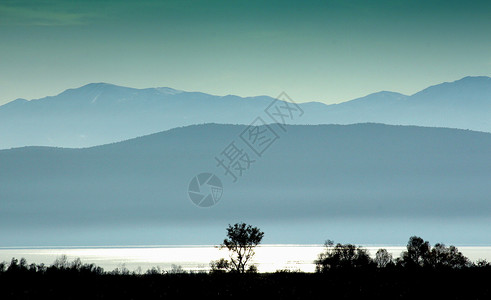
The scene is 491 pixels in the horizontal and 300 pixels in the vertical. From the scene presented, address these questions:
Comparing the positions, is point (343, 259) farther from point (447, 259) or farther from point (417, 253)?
point (447, 259)

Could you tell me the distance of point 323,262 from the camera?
152250mm

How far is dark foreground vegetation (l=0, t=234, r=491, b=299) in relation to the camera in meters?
102

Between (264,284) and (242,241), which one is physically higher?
(242,241)

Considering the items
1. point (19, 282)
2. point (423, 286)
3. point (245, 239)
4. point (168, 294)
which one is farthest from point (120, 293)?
point (423, 286)

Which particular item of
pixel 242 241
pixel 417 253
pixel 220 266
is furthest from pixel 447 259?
pixel 220 266

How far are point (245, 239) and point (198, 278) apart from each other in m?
9.09

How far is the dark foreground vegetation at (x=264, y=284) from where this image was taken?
336 feet

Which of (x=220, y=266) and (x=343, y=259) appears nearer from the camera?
(x=220, y=266)

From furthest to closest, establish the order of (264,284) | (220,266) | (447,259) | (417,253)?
(417,253)
(447,259)
(220,266)
(264,284)

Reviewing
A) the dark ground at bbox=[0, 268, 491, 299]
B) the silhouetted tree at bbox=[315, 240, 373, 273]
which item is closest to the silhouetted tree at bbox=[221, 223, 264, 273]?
the dark ground at bbox=[0, 268, 491, 299]

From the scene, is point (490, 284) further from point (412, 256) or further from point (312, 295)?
point (412, 256)

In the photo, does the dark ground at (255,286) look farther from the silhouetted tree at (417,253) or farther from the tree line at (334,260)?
the silhouetted tree at (417,253)

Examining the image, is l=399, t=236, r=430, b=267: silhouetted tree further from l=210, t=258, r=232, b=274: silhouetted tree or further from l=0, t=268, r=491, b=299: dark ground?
l=210, t=258, r=232, b=274: silhouetted tree

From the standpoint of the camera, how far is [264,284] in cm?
11225
